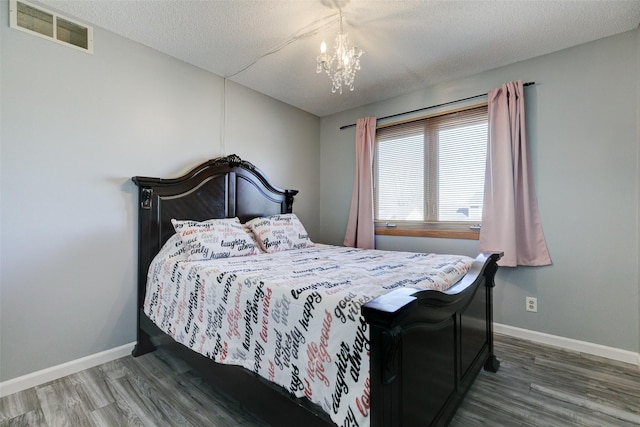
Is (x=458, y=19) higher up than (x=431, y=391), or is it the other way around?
(x=458, y=19)

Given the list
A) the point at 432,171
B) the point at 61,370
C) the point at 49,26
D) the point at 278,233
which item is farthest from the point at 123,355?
the point at 432,171

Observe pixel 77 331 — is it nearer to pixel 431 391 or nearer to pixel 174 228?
pixel 174 228

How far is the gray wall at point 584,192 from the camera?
85.5 inches

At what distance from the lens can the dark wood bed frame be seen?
0.96 metres

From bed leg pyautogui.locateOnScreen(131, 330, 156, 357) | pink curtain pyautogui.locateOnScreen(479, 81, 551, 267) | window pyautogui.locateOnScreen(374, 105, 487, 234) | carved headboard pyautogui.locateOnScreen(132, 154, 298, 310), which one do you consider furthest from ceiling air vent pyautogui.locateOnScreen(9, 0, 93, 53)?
pink curtain pyautogui.locateOnScreen(479, 81, 551, 267)

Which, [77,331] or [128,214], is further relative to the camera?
[128,214]

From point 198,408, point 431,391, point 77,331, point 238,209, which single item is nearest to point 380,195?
point 238,209

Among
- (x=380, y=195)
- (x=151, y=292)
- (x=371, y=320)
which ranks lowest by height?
(x=151, y=292)

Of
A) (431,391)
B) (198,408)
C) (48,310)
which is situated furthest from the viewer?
(48,310)

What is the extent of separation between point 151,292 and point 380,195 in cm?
258

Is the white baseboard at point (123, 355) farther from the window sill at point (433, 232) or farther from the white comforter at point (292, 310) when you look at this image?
the window sill at point (433, 232)

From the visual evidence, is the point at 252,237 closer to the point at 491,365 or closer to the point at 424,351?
the point at 424,351

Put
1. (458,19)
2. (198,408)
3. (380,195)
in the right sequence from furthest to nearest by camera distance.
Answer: (380,195) < (458,19) < (198,408)

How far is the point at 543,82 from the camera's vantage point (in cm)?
251
